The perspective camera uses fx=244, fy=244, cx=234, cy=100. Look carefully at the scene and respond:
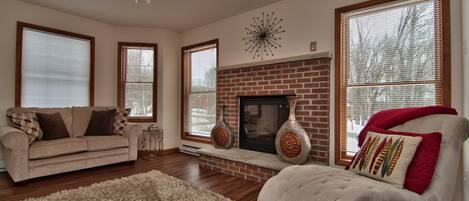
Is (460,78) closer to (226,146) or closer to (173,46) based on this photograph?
(226,146)

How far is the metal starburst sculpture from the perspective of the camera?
11.5ft

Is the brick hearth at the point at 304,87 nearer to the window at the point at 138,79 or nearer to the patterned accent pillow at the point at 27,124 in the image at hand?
the window at the point at 138,79

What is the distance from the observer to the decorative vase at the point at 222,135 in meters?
3.70

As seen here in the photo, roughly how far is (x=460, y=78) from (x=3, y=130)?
4.92 meters

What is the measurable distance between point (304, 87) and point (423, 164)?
1761 millimetres

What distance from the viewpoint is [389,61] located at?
2586 mm

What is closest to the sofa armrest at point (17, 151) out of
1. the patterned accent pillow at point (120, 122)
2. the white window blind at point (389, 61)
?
the patterned accent pillow at point (120, 122)

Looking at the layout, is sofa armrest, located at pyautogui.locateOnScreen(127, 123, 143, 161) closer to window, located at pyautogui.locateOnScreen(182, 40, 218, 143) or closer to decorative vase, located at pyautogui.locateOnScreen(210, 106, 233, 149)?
window, located at pyautogui.locateOnScreen(182, 40, 218, 143)

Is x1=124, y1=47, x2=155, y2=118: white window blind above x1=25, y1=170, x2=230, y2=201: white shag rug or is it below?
above

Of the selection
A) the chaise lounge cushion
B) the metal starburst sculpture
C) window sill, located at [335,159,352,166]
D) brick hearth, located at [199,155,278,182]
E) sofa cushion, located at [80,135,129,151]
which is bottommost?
brick hearth, located at [199,155,278,182]

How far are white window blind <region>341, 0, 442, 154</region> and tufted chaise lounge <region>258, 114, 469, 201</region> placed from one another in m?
0.91

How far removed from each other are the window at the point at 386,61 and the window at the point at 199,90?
216cm

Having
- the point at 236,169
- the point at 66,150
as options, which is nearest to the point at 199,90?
the point at 236,169

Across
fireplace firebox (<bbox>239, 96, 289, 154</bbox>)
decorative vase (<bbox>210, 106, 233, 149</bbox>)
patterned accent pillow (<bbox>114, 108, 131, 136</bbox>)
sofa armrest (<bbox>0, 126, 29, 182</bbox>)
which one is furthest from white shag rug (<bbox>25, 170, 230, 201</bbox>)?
fireplace firebox (<bbox>239, 96, 289, 154</bbox>)
